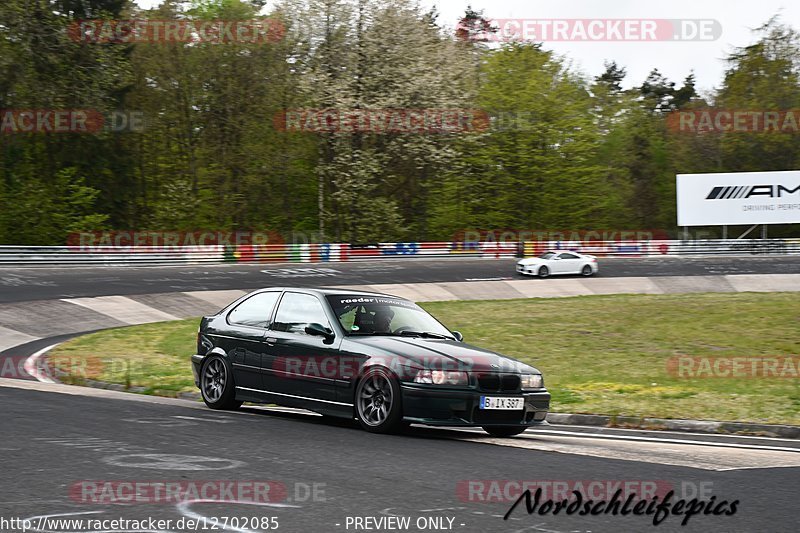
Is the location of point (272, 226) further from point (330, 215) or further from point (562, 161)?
point (562, 161)

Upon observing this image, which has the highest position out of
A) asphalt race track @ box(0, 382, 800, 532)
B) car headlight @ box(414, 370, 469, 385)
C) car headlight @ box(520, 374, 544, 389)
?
car headlight @ box(414, 370, 469, 385)

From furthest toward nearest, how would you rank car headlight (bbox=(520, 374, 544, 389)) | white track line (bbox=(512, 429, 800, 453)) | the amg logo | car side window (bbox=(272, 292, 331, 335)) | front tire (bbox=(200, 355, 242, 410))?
the amg logo < front tire (bbox=(200, 355, 242, 410)) < car side window (bbox=(272, 292, 331, 335)) < car headlight (bbox=(520, 374, 544, 389)) < white track line (bbox=(512, 429, 800, 453))

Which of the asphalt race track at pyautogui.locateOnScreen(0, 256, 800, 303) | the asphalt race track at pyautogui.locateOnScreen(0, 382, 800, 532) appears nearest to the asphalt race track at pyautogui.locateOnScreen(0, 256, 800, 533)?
the asphalt race track at pyautogui.locateOnScreen(0, 382, 800, 532)

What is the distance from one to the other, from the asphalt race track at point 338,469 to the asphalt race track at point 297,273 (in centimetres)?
2014

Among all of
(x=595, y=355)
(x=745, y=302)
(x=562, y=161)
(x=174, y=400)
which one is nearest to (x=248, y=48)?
(x=562, y=161)

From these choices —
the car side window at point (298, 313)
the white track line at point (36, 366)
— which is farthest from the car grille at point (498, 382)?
the white track line at point (36, 366)

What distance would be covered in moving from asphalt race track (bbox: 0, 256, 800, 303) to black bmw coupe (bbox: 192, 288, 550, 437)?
18.6 m

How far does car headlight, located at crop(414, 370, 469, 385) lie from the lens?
920 cm

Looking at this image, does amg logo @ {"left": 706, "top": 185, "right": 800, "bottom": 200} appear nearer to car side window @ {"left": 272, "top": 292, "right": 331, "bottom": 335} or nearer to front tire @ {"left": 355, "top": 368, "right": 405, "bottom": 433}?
car side window @ {"left": 272, "top": 292, "right": 331, "bottom": 335}

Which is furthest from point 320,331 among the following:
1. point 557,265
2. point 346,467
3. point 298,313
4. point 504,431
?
point 557,265

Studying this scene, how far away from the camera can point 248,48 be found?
5559 cm

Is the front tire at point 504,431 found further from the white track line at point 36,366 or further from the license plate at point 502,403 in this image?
the white track line at point 36,366

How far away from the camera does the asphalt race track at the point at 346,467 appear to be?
582 centimetres

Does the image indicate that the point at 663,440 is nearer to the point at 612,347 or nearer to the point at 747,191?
the point at 612,347
